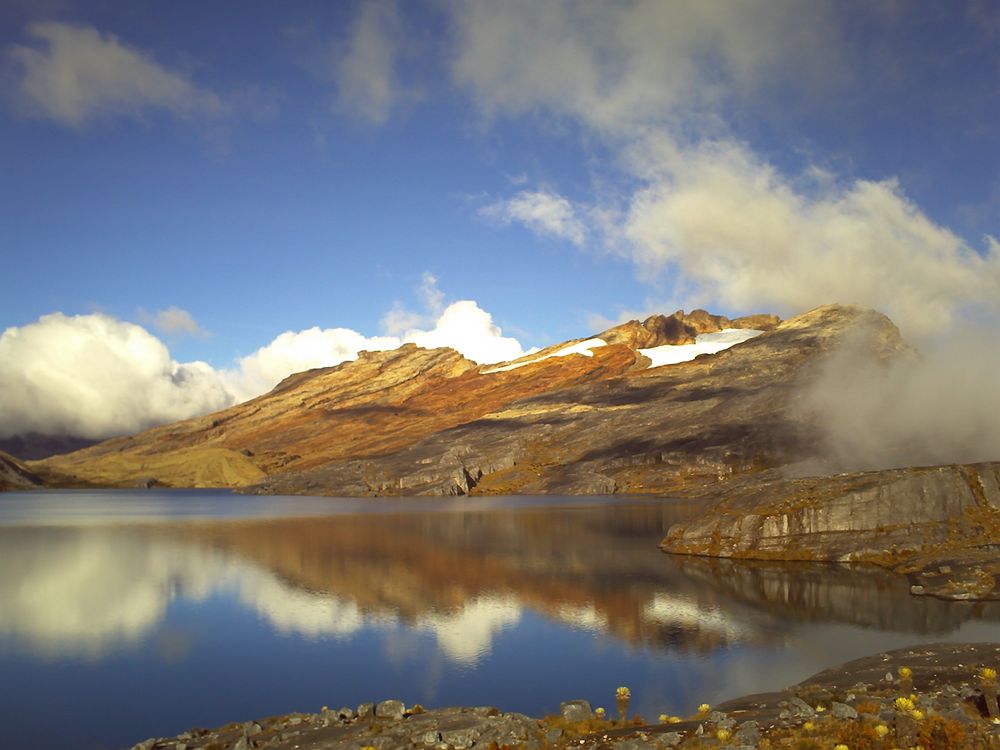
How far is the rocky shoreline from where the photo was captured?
70.1 feet

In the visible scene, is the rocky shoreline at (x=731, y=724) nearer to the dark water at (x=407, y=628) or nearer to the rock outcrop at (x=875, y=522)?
the dark water at (x=407, y=628)

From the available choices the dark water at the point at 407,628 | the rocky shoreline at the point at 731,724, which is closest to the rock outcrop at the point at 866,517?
the dark water at the point at 407,628

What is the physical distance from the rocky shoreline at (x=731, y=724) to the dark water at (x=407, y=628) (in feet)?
13.8

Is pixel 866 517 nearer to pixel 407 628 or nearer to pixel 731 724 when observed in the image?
pixel 407 628

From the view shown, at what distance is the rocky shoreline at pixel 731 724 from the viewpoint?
70.1ft

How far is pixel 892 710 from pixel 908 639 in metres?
26.2

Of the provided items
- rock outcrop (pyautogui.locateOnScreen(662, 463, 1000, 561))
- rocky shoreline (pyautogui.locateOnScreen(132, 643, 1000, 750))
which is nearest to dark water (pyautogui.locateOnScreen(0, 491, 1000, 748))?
rocky shoreline (pyautogui.locateOnScreen(132, 643, 1000, 750))

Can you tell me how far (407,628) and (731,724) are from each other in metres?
31.2

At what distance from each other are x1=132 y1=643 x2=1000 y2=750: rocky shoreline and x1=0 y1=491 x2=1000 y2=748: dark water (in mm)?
4192

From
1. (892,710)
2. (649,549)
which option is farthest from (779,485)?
(892,710)

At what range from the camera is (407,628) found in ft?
170

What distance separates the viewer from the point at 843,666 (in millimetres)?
38938

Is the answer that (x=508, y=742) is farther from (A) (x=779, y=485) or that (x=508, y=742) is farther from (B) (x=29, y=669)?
(A) (x=779, y=485)

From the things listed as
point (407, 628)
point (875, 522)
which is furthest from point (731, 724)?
point (875, 522)
